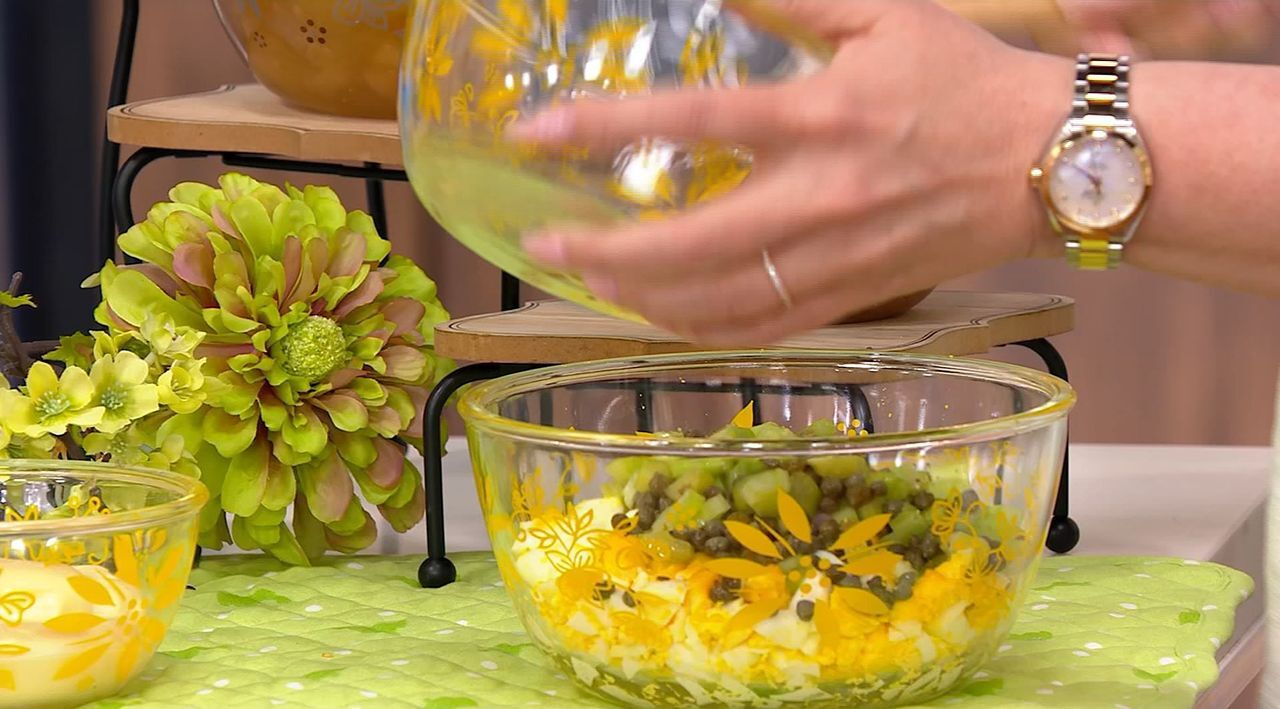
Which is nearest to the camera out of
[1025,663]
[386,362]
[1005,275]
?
[1025,663]

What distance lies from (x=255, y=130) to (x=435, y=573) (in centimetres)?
24

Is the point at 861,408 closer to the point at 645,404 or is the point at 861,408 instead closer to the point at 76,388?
the point at 645,404

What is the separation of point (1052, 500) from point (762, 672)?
131 mm

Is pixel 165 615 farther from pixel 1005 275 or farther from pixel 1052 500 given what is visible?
pixel 1005 275

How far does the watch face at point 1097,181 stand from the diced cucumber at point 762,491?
14 centimetres

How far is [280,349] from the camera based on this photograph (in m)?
0.75

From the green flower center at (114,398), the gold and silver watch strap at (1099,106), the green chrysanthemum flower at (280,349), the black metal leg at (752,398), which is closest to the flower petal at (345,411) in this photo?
the green chrysanthemum flower at (280,349)

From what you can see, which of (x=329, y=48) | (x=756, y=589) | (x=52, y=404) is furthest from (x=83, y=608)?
(x=329, y=48)

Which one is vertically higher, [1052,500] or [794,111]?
[794,111]

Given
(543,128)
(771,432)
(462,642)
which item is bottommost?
(462,642)

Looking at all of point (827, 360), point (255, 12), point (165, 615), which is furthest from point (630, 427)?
point (255, 12)

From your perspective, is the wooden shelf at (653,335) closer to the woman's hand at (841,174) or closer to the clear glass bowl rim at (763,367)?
the clear glass bowl rim at (763,367)

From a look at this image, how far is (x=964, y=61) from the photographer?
1.36ft

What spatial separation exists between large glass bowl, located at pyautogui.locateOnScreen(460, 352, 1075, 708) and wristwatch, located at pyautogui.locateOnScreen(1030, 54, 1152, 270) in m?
0.11
